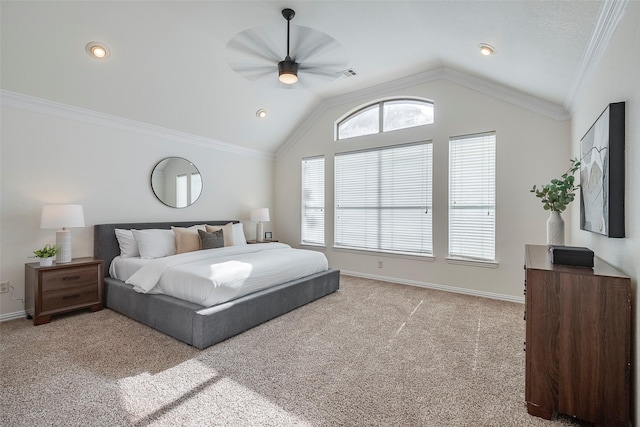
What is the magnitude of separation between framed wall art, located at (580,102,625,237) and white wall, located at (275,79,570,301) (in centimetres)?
153

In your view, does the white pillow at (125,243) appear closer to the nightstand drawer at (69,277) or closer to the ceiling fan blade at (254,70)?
the nightstand drawer at (69,277)

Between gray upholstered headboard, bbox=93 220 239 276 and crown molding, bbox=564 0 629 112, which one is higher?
crown molding, bbox=564 0 629 112

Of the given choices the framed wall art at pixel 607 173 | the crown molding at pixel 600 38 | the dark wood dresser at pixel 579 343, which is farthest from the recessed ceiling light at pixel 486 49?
the dark wood dresser at pixel 579 343

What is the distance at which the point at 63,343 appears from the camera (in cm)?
274

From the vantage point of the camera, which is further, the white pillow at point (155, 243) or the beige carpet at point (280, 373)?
the white pillow at point (155, 243)

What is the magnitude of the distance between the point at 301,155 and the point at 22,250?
170 inches

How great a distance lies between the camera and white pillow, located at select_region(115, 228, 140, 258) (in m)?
4.02

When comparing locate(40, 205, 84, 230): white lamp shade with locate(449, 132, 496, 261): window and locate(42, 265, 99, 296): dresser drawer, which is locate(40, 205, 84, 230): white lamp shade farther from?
locate(449, 132, 496, 261): window

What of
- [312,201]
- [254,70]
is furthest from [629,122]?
[312,201]

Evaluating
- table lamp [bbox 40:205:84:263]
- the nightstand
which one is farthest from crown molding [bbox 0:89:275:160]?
the nightstand

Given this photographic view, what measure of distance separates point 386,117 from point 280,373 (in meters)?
4.25

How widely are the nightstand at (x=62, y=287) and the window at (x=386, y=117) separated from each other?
4291 mm

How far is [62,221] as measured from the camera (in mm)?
3254

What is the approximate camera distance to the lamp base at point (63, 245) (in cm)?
342
